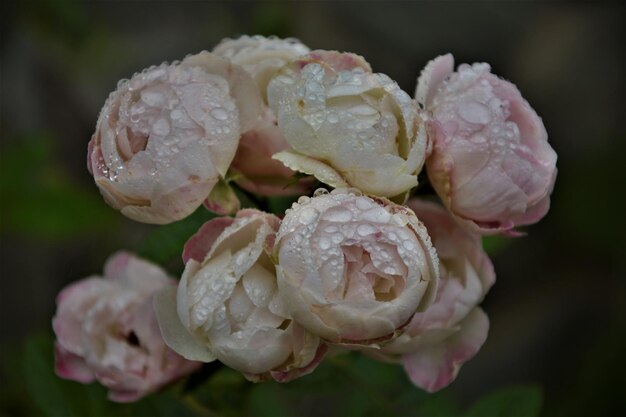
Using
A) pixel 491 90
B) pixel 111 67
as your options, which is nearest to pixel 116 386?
pixel 491 90

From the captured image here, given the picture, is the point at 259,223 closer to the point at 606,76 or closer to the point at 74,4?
the point at 74,4

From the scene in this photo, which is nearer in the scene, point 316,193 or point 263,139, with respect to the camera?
point 316,193

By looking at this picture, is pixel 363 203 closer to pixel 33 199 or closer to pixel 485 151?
pixel 485 151

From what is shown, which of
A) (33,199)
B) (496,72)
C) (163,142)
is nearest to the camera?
(163,142)

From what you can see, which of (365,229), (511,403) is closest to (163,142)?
(365,229)

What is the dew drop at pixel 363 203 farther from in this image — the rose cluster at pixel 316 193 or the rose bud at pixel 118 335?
the rose bud at pixel 118 335

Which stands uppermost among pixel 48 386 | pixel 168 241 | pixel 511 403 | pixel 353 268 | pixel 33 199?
pixel 353 268

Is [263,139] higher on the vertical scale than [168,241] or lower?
higher
